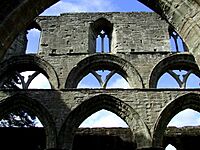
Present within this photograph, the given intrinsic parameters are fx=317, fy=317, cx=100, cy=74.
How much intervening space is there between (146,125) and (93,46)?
133 inches

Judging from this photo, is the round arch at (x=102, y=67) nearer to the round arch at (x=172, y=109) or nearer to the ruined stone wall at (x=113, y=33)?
the ruined stone wall at (x=113, y=33)

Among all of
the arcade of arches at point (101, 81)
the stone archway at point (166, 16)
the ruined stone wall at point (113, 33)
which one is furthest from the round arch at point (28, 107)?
the stone archway at point (166, 16)

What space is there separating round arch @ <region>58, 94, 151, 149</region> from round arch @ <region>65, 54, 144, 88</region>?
864 millimetres

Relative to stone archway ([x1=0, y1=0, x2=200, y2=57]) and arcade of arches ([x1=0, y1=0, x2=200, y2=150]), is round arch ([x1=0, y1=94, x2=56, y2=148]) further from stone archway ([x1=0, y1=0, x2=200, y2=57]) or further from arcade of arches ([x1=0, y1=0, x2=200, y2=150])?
stone archway ([x1=0, y1=0, x2=200, y2=57])

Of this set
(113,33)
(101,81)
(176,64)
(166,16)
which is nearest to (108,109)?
(101,81)

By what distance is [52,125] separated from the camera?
8117 millimetres

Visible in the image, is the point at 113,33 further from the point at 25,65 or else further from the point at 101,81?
the point at 25,65

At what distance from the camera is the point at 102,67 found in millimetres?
9461

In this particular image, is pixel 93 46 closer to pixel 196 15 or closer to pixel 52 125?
pixel 52 125

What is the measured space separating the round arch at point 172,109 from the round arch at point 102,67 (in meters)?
1.20

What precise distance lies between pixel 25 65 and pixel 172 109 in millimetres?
4426

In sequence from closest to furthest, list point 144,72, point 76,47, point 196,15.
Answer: point 196,15
point 144,72
point 76,47

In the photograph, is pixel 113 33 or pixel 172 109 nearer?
pixel 172 109

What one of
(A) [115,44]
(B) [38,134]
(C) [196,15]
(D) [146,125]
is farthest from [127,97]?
(C) [196,15]
